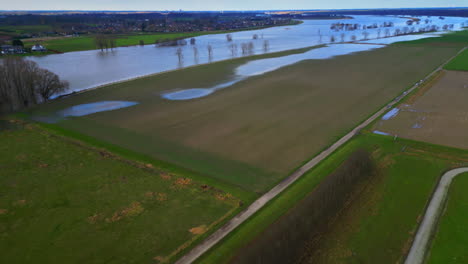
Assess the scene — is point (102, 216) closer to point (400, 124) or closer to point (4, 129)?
point (4, 129)

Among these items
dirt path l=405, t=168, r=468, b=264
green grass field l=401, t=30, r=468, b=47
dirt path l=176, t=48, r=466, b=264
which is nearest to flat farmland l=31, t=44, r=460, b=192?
dirt path l=176, t=48, r=466, b=264

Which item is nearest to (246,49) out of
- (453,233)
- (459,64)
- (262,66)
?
(262,66)

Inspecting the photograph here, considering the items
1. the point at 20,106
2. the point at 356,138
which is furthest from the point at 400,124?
the point at 20,106

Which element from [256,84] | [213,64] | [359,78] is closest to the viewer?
[256,84]

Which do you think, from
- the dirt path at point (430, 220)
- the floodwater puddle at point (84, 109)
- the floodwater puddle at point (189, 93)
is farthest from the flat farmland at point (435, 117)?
the floodwater puddle at point (84, 109)

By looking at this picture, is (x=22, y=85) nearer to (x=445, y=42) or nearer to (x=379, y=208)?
(x=379, y=208)

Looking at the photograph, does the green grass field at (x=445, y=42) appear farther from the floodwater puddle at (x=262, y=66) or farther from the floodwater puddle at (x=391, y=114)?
the floodwater puddle at (x=391, y=114)
